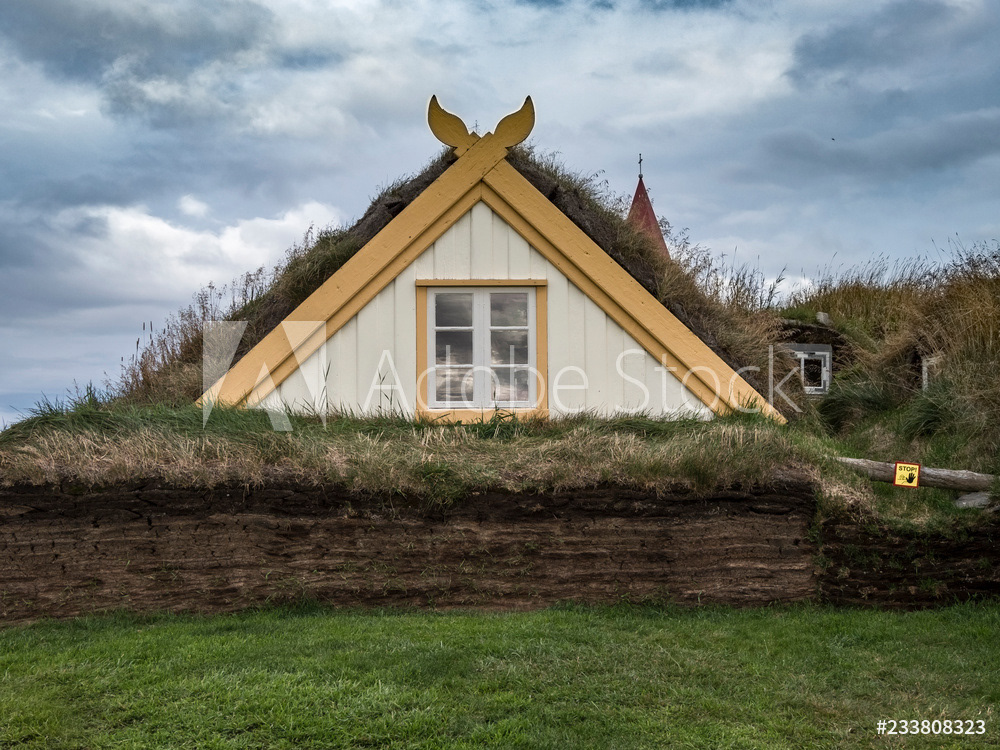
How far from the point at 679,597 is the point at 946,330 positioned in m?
7.00

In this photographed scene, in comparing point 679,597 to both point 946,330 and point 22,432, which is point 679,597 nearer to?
point 22,432

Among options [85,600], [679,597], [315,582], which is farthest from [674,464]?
[85,600]

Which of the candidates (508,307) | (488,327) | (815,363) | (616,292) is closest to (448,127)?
(508,307)

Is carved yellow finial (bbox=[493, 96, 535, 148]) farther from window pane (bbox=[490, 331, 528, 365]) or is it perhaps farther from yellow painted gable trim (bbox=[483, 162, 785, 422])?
window pane (bbox=[490, 331, 528, 365])

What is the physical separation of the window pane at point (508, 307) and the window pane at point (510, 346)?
13 cm

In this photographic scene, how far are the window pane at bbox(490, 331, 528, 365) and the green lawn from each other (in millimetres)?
3209

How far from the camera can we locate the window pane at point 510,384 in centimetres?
930

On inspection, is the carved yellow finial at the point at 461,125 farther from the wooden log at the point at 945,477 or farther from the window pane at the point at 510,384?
the wooden log at the point at 945,477

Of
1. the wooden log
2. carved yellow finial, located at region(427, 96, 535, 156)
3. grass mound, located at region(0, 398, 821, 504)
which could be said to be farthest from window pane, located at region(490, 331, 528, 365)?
the wooden log

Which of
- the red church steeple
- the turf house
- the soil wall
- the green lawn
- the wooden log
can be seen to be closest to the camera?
the green lawn

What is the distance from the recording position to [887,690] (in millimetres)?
5531

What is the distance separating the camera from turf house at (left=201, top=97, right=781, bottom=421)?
913 centimetres

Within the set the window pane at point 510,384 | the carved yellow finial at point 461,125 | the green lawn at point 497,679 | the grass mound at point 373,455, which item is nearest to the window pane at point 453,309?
the window pane at point 510,384

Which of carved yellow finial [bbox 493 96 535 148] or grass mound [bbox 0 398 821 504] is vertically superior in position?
carved yellow finial [bbox 493 96 535 148]
